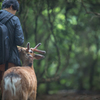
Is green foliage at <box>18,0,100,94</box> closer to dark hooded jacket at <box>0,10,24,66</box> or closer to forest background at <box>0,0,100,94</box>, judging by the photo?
forest background at <box>0,0,100,94</box>

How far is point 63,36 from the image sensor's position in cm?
842

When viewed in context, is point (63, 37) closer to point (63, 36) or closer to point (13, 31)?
point (63, 36)

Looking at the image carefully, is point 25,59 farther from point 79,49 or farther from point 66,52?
point 79,49

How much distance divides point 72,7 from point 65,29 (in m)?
1.43

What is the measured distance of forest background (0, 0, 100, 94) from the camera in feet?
25.8

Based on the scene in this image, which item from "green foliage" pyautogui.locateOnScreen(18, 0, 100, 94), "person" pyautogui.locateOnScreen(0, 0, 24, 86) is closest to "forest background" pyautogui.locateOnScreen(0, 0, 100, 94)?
"green foliage" pyautogui.locateOnScreen(18, 0, 100, 94)

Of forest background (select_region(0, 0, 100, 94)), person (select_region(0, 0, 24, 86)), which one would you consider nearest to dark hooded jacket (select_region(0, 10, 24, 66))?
person (select_region(0, 0, 24, 86))

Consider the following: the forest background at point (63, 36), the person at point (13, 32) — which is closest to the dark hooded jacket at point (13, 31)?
the person at point (13, 32)

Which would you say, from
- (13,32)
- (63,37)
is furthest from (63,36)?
(13,32)

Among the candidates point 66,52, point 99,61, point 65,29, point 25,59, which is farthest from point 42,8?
point 99,61

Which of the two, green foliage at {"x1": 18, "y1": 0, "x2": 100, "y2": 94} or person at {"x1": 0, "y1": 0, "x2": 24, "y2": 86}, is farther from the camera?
green foliage at {"x1": 18, "y1": 0, "x2": 100, "y2": 94}

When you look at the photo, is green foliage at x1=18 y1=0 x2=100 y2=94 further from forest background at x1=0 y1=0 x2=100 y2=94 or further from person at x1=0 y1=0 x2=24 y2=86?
person at x1=0 y1=0 x2=24 y2=86

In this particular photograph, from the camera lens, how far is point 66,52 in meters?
9.40

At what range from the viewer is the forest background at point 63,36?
7.86m
